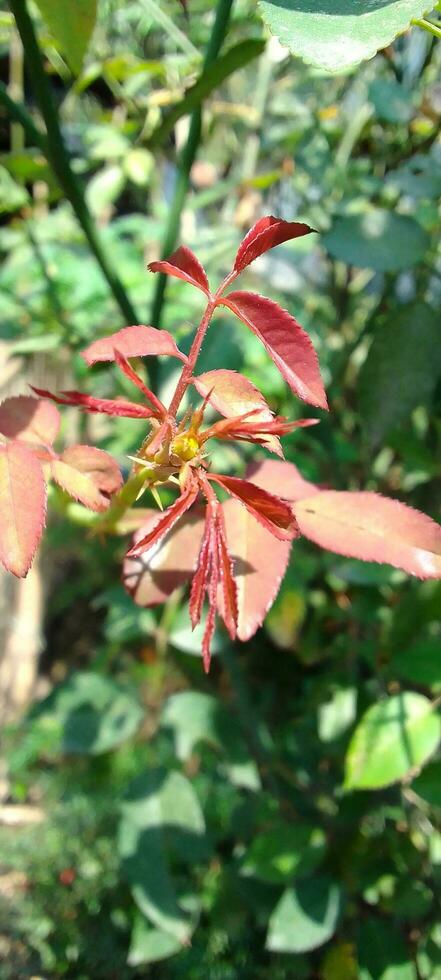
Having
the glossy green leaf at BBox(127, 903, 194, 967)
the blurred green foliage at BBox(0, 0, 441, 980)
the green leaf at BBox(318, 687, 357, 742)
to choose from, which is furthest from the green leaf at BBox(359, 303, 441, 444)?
the glossy green leaf at BBox(127, 903, 194, 967)

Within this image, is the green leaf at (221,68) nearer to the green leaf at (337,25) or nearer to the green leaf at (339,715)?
the green leaf at (337,25)

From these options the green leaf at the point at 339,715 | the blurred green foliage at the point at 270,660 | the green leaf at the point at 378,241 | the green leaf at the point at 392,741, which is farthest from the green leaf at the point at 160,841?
the green leaf at the point at 378,241

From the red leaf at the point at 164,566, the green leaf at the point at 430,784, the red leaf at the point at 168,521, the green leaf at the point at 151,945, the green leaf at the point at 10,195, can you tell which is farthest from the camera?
the green leaf at the point at 10,195

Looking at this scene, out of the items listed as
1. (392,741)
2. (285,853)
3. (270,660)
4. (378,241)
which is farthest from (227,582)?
(270,660)

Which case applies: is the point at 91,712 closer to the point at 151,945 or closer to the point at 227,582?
the point at 151,945

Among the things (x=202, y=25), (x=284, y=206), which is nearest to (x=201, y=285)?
(x=202, y=25)

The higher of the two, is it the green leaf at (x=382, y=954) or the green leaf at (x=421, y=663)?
the green leaf at (x=421, y=663)

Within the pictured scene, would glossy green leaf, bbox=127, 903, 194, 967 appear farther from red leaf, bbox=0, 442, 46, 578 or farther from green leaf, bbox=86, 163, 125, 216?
green leaf, bbox=86, 163, 125, 216
